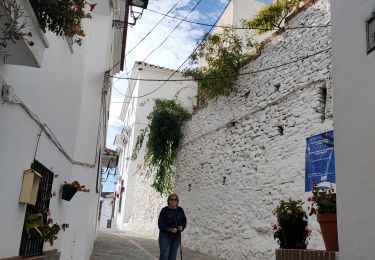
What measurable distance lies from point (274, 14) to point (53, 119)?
7.01 meters

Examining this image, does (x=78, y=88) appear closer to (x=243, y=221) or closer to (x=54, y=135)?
(x=54, y=135)

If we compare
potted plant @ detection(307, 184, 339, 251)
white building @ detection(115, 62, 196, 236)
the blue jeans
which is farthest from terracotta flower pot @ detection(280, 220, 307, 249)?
white building @ detection(115, 62, 196, 236)

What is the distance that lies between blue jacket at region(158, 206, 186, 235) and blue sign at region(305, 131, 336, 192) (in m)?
2.38

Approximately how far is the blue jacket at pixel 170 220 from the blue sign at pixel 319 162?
2381 mm

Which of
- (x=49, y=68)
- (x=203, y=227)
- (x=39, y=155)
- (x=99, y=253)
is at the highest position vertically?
(x=49, y=68)

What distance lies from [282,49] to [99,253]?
7164 mm

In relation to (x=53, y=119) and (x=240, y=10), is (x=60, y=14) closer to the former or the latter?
(x=53, y=119)

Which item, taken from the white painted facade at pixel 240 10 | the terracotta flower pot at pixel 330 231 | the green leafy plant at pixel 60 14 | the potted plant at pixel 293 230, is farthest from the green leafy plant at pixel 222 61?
the green leafy plant at pixel 60 14

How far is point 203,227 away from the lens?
12.1 m

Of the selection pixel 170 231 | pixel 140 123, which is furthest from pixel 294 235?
pixel 140 123

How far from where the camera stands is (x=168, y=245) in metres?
7.16

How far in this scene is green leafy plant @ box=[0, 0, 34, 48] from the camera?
2.56 meters

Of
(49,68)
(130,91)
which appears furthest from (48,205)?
(130,91)

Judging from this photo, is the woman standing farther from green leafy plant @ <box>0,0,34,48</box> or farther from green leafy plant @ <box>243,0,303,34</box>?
green leafy plant @ <box>243,0,303,34</box>
